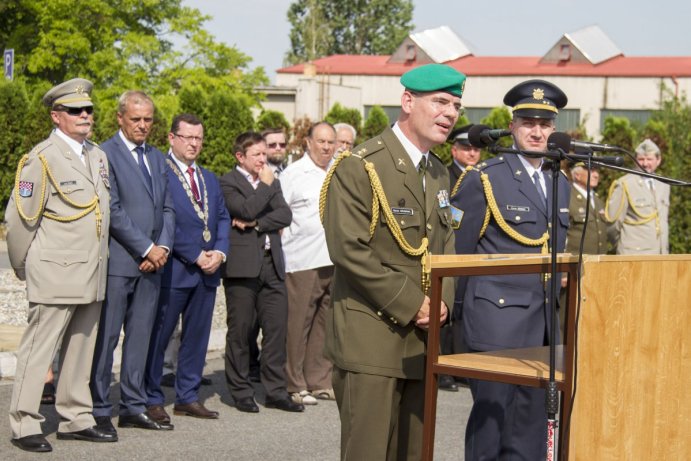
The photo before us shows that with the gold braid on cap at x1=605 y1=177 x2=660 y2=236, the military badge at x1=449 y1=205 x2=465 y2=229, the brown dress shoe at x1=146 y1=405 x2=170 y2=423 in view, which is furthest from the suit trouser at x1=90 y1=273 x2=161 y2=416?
the gold braid on cap at x1=605 y1=177 x2=660 y2=236

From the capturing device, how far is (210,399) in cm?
878

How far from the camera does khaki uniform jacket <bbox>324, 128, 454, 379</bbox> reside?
4445 mm

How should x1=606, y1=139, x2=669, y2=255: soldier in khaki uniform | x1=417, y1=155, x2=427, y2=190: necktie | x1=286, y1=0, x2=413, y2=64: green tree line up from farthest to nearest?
x1=286, y1=0, x2=413, y2=64: green tree
x1=606, y1=139, x2=669, y2=255: soldier in khaki uniform
x1=417, y1=155, x2=427, y2=190: necktie

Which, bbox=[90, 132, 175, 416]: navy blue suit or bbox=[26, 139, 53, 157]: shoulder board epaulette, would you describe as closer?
bbox=[26, 139, 53, 157]: shoulder board epaulette

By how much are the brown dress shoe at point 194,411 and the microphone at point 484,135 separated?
4146 millimetres

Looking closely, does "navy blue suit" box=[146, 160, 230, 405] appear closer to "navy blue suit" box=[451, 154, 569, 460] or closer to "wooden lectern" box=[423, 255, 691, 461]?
"navy blue suit" box=[451, 154, 569, 460]

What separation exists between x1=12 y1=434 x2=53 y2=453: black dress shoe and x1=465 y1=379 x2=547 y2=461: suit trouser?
104 inches

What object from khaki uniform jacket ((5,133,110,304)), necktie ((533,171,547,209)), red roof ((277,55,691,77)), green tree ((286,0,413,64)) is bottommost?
khaki uniform jacket ((5,133,110,304))

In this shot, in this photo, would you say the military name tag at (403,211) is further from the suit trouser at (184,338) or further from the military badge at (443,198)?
the suit trouser at (184,338)

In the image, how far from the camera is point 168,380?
30.5 feet

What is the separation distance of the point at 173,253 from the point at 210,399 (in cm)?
144

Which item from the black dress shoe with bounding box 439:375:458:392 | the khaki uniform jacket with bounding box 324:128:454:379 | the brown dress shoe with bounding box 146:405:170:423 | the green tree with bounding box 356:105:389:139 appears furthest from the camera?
the green tree with bounding box 356:105:389:139

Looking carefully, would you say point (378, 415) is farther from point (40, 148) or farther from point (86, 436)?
point (40, 148)

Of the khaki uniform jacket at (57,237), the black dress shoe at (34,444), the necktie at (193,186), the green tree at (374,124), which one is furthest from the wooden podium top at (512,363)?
the green tree at (374,124)
